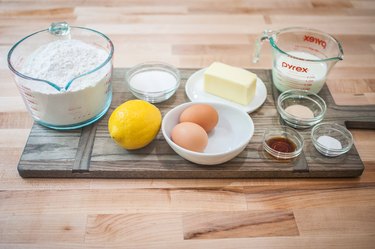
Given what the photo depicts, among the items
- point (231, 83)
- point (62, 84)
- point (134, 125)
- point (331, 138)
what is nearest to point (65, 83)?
point (62, 84)

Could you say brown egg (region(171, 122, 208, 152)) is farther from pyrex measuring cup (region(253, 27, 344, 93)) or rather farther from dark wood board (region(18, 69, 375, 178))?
pyrex measuring cup (region(253, 27, 344, 93))

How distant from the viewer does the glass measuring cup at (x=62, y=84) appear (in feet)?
2.74

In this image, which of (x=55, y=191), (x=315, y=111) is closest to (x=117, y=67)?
(x=55, y=191)

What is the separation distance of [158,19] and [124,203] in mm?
848

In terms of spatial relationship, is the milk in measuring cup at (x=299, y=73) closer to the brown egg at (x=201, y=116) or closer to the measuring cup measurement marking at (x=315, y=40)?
the measuring cup measurement marking at (x=315, y=40)

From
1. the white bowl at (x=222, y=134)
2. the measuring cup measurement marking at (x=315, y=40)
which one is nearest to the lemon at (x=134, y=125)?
the white bowl at (x=222, y=134)

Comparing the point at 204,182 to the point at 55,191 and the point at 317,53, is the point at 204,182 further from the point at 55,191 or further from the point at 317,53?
the point at 317,53

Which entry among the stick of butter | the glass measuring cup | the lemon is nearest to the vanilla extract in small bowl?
the stick of butter

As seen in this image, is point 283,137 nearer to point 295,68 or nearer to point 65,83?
point 295,68

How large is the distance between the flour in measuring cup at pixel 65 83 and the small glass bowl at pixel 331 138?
54 centimetres

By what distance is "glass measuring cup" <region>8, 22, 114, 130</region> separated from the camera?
83 cm

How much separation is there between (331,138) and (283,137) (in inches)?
4.6

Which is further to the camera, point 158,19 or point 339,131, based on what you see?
point 158,19

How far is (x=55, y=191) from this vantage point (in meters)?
0.82
